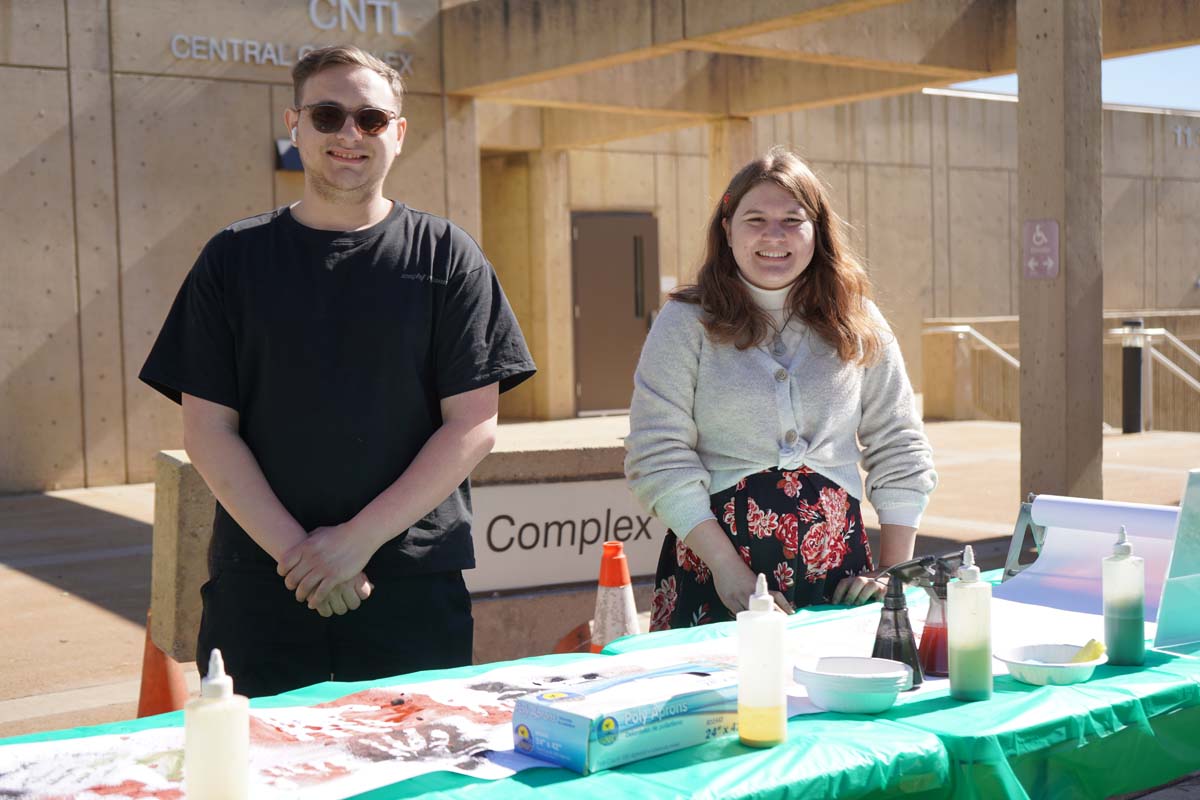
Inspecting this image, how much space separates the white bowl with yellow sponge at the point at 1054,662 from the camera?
240cm

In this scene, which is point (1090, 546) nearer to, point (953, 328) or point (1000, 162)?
point (953, 328)

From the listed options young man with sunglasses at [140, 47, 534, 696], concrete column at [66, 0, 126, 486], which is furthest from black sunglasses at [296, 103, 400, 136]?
concrete column at [66, 0, 126, 486]

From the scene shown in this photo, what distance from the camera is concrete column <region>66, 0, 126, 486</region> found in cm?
1213

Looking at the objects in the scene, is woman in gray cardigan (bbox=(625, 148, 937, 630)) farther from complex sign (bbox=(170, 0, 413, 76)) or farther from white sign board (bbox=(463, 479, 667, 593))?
complex sign (bbox=(170, 0, 413, 76))

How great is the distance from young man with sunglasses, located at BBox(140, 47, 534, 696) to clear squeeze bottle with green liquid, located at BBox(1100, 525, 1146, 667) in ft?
4.05

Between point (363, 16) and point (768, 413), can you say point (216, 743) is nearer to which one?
point (768, 413)

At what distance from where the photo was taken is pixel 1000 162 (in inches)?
862

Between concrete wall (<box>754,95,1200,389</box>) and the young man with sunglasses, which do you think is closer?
the young man with sunglasses

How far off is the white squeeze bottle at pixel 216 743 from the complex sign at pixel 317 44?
11799 mm

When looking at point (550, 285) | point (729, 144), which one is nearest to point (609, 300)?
point (550, 285)

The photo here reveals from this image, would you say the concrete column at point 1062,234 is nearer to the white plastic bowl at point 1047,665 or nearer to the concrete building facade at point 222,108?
the concrete building facade at point 222,108

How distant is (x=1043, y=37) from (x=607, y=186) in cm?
1083

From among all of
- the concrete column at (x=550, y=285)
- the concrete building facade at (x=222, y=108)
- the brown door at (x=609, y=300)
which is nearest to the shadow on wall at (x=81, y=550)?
the concrete building facade at (x=222, y=108)

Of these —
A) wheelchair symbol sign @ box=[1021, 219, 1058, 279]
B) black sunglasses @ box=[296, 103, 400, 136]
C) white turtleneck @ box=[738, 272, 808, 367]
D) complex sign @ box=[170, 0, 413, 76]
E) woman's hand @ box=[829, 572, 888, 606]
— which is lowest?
woman's hand @ box=[829, 572, 888, 606]
